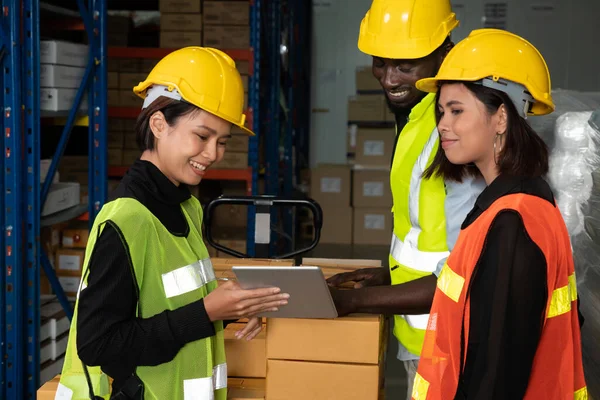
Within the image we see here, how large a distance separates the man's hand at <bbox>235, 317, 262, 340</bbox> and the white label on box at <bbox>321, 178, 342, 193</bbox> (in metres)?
8.04

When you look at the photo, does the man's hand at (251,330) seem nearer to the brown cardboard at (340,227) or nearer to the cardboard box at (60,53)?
the cardboard box at (60,53)

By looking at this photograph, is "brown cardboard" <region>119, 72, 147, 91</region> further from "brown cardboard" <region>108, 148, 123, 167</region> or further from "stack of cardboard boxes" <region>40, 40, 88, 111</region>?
"stack of cardboard boxes" <region>40, 40, 88, 111</region>

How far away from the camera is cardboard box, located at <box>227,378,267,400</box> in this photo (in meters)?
2.38

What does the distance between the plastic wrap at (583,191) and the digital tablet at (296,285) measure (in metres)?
1.21

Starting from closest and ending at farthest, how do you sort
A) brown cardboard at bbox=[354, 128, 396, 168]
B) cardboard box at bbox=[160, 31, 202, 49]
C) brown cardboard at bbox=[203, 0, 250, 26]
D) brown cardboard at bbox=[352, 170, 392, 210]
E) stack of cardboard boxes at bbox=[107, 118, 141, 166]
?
1. brown cardboard at bbox=[203, 0, 250, 26]
2. cardboard box at bbox=[160, 31, 202, 49]
3. stack of cardboard boxes at bbox=[107, 118, 141, 166]
4. brown cardboard at bbox=[352, 170, 392, 210]
5. brown cardboard at bbox=[354, 128, 396, 168]

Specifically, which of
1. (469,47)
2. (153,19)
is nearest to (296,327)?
(469,47)

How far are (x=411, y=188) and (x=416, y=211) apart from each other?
0.26ft

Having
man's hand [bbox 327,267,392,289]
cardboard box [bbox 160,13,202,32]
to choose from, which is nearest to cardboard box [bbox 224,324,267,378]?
man's hand [bbox 327,267,392,289]

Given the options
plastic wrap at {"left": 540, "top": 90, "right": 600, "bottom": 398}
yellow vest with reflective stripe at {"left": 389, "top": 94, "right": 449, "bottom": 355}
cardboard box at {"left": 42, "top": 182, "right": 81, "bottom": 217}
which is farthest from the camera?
cardboard box at {"left": 42, "top": 182, "right": 81, "bottom": 217}

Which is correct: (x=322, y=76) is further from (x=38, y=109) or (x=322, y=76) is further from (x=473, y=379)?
(x=473, y=379)

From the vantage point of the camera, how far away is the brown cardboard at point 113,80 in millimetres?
6459

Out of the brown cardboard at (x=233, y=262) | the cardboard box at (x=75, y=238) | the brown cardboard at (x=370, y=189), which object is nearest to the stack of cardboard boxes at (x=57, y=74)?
the cardboard box at (x=75, y=238)

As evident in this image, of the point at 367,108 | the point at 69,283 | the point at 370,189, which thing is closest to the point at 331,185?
the point at 370,189

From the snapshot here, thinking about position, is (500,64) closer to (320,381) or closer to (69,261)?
(320,381)
